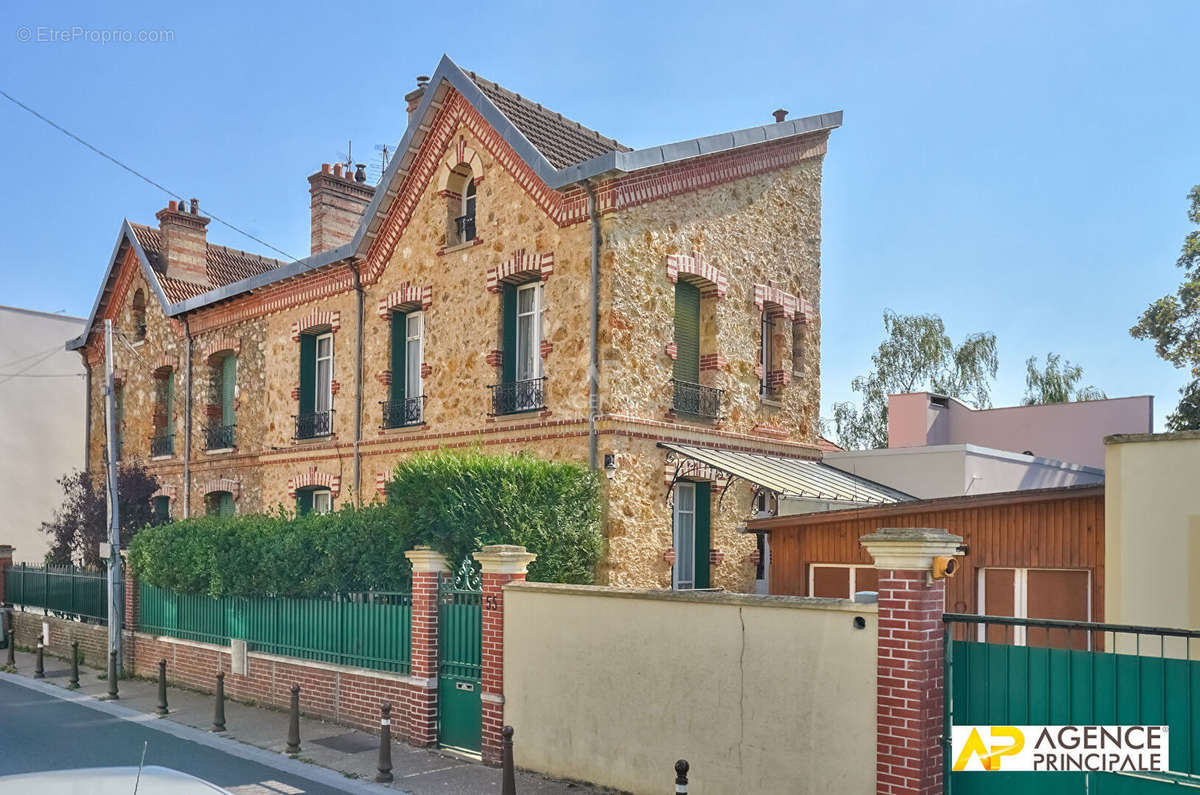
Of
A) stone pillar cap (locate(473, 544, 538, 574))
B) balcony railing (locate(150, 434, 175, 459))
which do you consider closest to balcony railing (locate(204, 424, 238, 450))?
balcony railing (locate(150, 434, 175, 459))

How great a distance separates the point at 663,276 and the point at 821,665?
9.37m

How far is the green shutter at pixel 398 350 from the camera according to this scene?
2027 cm

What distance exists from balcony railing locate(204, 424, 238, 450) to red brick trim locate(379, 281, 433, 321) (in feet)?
20.7

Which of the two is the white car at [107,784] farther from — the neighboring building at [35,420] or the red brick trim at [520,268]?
the neighboring building at [35,420]

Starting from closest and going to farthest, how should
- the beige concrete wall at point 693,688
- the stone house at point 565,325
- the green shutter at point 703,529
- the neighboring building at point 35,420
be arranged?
the beige concrete wall at point 693,688, the stone house at point 565,325, the green shutter at point 703,529, the neighboring building at point 35,420

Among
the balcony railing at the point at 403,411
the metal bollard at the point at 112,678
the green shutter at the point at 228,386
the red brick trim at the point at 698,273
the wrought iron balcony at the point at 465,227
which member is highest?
the wrought iron balcony at the point at 465,227

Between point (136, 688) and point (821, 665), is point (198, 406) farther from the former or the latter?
point (821, 665)

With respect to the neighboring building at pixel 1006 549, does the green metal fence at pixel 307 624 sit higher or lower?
lower

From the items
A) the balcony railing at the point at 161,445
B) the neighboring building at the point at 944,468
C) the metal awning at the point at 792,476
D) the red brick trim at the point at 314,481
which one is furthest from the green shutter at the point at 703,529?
the balcony railing at the point at 161,445

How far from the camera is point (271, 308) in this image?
77.3 ft

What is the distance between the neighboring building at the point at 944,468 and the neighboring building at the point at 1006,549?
494 centimetres

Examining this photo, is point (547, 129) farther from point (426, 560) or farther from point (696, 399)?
point (426, 560)

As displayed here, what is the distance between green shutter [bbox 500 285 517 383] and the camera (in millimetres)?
18172

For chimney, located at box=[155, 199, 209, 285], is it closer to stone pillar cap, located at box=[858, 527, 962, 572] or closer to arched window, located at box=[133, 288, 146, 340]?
arched window, located at box=[133, 288, 146, 340]
